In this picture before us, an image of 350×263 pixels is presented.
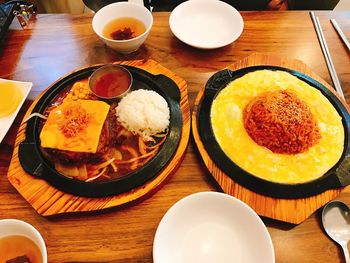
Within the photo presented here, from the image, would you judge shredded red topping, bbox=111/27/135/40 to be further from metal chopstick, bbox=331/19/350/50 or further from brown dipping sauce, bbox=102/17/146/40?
metal chopstick, bbox=331/19/350/50

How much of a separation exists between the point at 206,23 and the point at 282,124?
1.20 meters

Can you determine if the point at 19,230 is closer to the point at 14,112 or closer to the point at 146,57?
the point at 14,112

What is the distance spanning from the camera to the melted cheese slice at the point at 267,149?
5.24 feet

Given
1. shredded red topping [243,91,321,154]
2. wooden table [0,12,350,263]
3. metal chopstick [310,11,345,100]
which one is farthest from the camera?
metal chopstick [310,11,345,100]

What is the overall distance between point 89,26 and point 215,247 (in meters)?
2.02

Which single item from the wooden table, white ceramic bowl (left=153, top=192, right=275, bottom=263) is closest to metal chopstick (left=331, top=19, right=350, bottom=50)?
the wooden table

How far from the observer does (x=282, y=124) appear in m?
1.70

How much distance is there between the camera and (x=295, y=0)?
9.53 ft

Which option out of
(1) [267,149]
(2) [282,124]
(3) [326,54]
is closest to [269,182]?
(1) [267,149]

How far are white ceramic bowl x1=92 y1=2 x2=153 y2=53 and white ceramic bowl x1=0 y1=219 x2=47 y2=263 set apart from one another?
1.37m

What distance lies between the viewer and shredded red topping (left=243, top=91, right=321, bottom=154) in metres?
1.67

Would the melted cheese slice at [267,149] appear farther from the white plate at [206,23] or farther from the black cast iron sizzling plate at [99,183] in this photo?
the white plate at [206,23]

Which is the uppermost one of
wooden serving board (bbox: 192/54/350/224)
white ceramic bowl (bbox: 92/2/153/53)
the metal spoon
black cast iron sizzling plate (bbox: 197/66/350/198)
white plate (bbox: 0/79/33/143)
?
white ceramic bowl (bbox: 92/2/153/53)

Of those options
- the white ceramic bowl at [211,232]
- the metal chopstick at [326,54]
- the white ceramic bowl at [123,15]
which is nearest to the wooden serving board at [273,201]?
the white ceramic bowl at [211,232]
